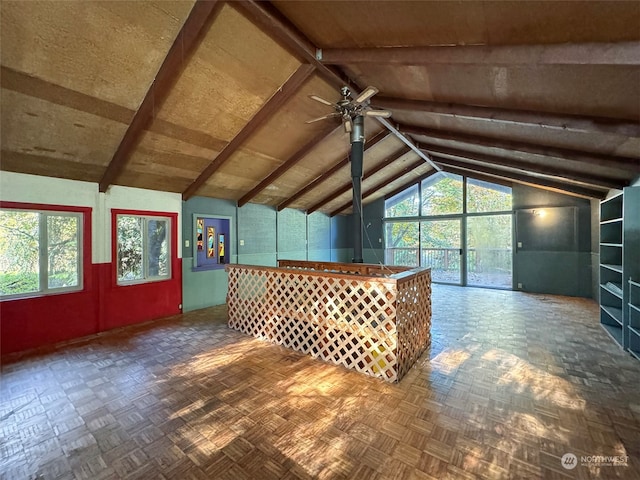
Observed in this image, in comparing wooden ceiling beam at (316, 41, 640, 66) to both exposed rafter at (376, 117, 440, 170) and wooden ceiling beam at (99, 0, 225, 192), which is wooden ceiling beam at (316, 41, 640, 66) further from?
exposed rafter at (376, 117, 440, 170)

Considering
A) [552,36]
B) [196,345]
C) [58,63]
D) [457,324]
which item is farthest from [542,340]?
[58,63]

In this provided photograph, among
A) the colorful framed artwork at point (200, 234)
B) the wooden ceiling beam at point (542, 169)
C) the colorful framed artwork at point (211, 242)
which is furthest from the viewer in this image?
the colorful framed artwork at point (211, 242)

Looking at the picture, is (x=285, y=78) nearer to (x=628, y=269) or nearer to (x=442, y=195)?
(x=628, y=269)

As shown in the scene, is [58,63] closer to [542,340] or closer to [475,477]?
[475,477]

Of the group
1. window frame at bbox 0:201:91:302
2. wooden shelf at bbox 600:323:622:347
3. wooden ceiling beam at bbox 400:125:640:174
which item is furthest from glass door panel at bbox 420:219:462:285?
window frame at bbox 0:201:91:302

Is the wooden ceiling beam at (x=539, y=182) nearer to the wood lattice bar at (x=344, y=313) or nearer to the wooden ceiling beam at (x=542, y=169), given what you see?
the wooden ceiling beam at (x=542, y=169)

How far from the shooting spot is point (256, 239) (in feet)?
23.2

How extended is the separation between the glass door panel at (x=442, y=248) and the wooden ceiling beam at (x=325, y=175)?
3.96m

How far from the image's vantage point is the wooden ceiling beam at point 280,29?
8.00 feet

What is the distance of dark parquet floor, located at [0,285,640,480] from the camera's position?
5.78 feet

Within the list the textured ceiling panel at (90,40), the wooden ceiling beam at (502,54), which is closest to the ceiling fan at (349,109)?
the wooden ceiling beam at (502,54)

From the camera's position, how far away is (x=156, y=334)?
14.0 ft

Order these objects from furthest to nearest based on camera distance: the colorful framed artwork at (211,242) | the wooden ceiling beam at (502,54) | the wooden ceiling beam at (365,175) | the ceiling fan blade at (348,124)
Result: the wooden ceiling beam at (365,175) → the colorful framed artwork at (211,242) → the ceiling fan blade at (348,124) → the wooden ceiling beam at (502,54)

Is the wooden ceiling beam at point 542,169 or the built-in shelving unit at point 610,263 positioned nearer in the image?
the built-in shelving unit at point 610,263
